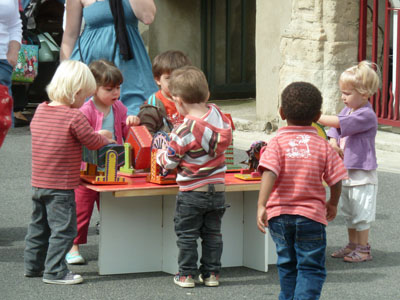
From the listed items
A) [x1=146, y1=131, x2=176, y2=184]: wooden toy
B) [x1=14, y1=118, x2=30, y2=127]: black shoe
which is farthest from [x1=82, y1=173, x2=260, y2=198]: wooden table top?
[x1=14, y1=118, x2=30, y2=127]: black shoe

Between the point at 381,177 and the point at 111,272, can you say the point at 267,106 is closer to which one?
the point at 381,177

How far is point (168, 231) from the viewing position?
17.3 feet

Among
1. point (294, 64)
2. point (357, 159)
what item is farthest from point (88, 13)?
point (294, 64)

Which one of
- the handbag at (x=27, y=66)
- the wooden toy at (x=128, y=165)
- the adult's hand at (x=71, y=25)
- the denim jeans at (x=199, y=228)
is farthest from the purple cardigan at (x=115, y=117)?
the handbag at (x=27, y=66)

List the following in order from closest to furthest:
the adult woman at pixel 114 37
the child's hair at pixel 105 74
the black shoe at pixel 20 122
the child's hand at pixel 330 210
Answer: the child's hand at pixel 330 210
the child's hair at pixel 105 74
the adult woman at pixel 114 37
the black shoe at pixel 20 122

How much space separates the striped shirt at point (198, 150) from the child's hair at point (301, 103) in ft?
1.96

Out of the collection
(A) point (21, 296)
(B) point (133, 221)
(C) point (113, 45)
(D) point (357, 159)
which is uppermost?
(C) point (113, 45)

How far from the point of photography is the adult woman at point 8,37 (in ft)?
19.7

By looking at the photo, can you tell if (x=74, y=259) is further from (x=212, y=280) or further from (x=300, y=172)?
(x=300, y=172)

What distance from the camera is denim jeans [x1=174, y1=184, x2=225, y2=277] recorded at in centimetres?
484

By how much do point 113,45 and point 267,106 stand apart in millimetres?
4779

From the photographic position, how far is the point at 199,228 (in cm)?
493

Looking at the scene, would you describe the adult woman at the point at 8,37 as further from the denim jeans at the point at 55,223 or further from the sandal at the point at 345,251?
the sandal at the point at 345,251

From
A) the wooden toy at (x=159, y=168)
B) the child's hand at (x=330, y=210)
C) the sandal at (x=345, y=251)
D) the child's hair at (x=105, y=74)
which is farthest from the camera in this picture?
the sandal at (x=345, y=251)
